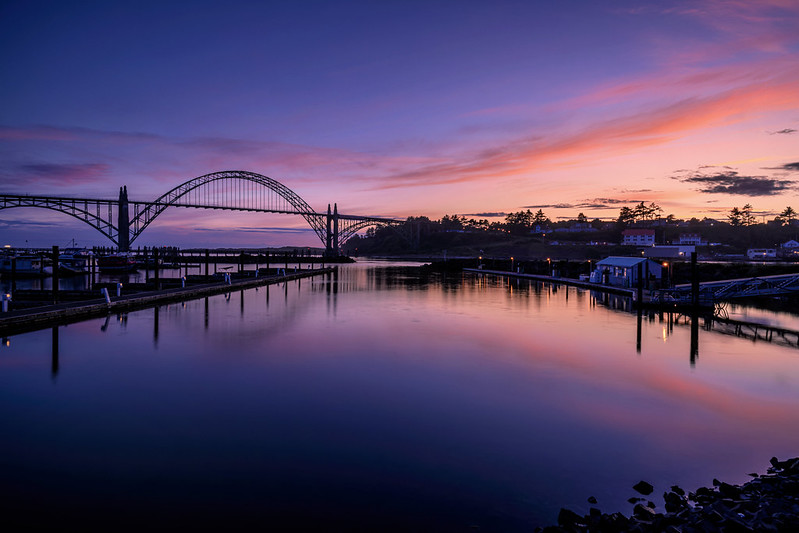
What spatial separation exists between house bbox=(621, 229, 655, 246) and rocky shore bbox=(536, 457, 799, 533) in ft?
525

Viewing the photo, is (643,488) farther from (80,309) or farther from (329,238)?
(329,238)

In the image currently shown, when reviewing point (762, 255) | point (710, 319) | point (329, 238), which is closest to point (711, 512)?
point (710, 319)

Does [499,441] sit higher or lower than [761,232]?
lower

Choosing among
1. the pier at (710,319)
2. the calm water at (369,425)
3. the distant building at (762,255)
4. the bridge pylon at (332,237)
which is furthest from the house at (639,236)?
the calm water at (369,425)

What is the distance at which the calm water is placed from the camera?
6.61 metres

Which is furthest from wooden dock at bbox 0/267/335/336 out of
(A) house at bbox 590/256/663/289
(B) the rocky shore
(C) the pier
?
(A) house at bbox 590/256/663/289

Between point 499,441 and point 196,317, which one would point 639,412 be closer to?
point 499,441

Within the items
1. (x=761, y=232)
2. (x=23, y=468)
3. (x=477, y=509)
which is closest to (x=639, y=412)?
(x=477, y=509)

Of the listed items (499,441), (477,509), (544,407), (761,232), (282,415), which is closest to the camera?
(477,509)

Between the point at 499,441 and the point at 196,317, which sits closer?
the point at 499,441

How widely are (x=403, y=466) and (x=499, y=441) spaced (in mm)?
2258

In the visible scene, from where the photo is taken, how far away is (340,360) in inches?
647

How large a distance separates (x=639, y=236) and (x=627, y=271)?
425 ft

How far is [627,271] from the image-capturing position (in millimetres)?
41781
